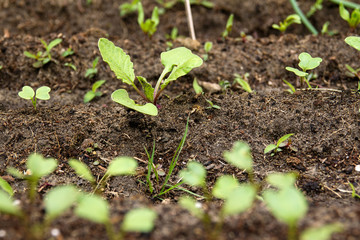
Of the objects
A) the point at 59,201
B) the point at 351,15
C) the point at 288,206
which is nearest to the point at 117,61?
the point at 59,201

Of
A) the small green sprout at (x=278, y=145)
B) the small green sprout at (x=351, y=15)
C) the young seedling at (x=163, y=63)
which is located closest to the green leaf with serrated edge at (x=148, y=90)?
the young seedling at (x=163, y=63)

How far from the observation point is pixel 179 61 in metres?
1.97

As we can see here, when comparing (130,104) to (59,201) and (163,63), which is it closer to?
(163,63)

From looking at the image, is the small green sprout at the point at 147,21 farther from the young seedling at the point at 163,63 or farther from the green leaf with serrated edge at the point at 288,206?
the green leaf with serrated edge at the point at 288,206

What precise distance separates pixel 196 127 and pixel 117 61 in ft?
1.81

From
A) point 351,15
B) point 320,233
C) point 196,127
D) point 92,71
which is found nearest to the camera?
point 320,233

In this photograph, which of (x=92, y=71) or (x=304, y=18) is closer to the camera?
(x=92, y=71)

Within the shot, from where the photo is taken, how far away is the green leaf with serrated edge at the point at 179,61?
1941 mm

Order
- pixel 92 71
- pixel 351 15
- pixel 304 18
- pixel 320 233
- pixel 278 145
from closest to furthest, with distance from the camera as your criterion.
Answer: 1. pixel 320 233
2. pixel 278 145
3. pixel 92 71
4. pixel 351 15
5. pixel 304 18

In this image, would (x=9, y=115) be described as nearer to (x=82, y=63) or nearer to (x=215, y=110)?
(x=82, y=63)

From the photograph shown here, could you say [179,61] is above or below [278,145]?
above

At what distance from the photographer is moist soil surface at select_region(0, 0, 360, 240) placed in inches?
43.6

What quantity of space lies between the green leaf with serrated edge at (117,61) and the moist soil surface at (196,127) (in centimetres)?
20

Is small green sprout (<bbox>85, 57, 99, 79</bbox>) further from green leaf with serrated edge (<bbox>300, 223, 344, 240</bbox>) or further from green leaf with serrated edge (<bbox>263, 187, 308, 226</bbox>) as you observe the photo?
green leaf with serrated edge (<bbox>300, 223, 344, 240</bbox>)
